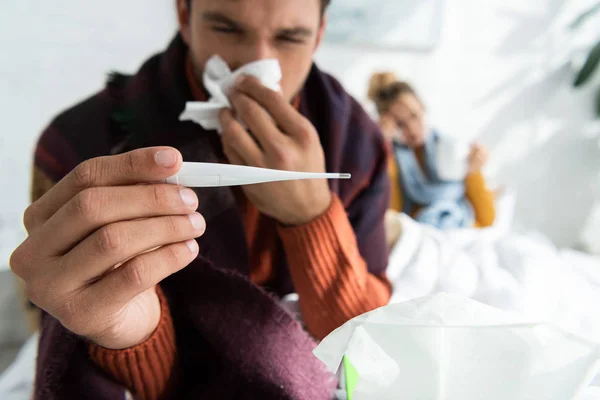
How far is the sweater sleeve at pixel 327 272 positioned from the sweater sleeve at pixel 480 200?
85 cm

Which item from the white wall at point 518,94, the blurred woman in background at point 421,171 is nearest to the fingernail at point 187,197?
the blurred woman in background at point 421,171

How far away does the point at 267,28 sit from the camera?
1.61 feet

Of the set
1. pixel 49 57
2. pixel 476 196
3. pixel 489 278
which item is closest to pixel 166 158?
pixel 489 278

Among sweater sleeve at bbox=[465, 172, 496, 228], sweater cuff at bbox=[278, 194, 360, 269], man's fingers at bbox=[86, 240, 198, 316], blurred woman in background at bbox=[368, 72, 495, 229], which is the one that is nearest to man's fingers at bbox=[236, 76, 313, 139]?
sweater cuff at bbox=[278, 194, 360, 269]

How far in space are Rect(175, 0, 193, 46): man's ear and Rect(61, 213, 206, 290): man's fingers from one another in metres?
0.40

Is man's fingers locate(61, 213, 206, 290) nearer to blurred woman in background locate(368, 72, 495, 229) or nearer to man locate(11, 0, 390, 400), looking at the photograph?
man locate(11, 0, 390, 400)

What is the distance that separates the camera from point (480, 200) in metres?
1.22

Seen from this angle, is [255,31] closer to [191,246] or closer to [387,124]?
[191,246]

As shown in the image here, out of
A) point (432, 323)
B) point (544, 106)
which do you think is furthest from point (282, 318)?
point (544, 106)

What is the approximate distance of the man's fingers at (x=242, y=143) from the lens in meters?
0.44

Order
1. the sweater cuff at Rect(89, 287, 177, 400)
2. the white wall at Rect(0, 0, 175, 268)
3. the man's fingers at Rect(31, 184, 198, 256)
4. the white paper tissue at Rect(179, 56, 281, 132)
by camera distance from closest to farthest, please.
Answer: the man's fingers at Rect(31, 184, 198, 256) < the sweater cuff at Rect(89, 287, 177, 400) < the white paper tissue at Rect(179, 56, 281, 132) < the white wall at Rect(0, 0, 175, 268)

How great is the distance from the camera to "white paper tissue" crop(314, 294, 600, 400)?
11.0 inches

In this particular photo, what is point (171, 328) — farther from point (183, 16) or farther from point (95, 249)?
point (183, 16)

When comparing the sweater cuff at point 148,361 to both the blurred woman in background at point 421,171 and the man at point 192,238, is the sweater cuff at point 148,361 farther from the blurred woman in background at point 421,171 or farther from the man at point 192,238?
the blurred woman in background at point 421,171
